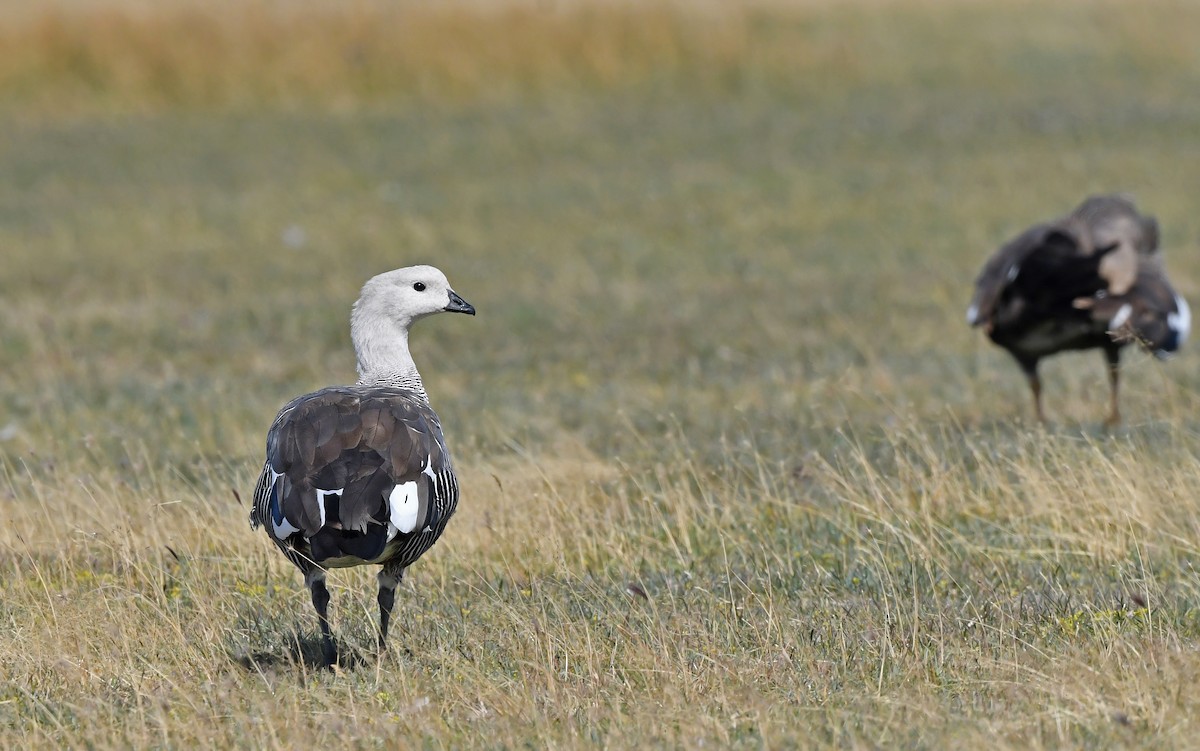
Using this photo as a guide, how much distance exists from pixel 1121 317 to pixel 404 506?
619 cm

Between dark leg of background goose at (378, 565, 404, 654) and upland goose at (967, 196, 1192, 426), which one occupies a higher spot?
upland goose at (967, 196, 1192, 426)

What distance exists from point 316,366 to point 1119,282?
7073 mm

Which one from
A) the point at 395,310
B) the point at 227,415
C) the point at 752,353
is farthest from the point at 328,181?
the point at 395,310

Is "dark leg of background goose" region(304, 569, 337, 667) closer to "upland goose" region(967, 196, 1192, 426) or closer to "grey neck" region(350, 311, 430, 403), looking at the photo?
"grey neck" region(350, 311, 430, 403)

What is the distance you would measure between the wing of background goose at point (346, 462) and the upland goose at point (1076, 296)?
17.7 ft

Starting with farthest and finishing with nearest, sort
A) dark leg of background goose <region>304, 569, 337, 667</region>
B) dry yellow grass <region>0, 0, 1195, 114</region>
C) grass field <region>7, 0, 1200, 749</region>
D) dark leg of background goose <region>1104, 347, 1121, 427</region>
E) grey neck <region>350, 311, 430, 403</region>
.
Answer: dry yellow grass <region>0, 0, 1195, 114</region>, dark leg of background goose <region>1104, 347, 1121, 427</region>, grey neck <region>350, 311, 430, 403</region>, dark leg of background goose <region>304, 569, 337, 667</region>, grass field <region>7, 0, 1200, 749</region>

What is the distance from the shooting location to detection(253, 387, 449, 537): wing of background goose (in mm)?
6184

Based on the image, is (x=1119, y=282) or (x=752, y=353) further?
(x=752, y=353)

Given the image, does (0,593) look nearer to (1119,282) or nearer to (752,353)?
(1119,282)

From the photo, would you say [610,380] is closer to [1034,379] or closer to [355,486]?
[1034,379]

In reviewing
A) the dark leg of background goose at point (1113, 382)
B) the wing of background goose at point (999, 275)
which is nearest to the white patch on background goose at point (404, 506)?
the wing of background goose at point (999, 275)

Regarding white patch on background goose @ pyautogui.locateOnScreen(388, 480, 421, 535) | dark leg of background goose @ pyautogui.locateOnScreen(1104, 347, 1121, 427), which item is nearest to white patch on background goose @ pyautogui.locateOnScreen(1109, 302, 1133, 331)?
dark leg of background goose @ pyautogui.locateOnScreen(1104, 347, 1121, 427)

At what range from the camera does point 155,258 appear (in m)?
21.2

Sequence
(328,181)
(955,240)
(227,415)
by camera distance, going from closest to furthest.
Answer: (227,415)
(955,240)
(328,181)
